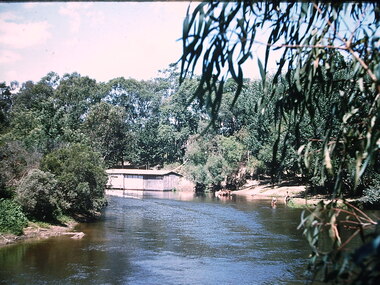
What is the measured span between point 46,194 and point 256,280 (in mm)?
12919

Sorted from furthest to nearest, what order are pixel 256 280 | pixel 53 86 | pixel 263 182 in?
pixel 53 86 → pixel 263 182 → pixel 256 280

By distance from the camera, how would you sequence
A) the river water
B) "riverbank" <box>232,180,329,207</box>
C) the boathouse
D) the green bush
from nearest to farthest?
the river water
the green bush
"riverbank" <box>232,180,329,207</box>
the boathouse

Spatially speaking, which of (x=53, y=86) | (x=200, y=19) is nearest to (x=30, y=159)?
(x=200, y=19)

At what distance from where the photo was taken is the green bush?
20.3 metres

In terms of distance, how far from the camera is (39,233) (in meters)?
21.5

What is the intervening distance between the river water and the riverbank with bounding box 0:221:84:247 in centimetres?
66

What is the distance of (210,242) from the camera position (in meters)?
21.9

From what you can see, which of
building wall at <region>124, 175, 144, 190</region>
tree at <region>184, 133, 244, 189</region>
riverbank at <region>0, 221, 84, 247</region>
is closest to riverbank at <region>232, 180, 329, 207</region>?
tree at <region>184, 133, 244, 189</region>

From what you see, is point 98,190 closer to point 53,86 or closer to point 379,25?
point 379,25

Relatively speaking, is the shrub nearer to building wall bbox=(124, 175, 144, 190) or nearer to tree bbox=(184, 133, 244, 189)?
tree bbox=(184, 133, 244, 189)

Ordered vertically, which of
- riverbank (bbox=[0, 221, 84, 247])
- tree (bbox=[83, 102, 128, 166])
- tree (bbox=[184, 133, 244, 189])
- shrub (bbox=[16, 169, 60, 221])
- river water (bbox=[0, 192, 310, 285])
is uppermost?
tree (bbox=[83, 102, 128, 166])

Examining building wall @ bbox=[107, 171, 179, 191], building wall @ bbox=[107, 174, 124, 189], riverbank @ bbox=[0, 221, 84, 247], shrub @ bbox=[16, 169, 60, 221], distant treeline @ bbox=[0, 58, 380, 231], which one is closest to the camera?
riverbank @ bbox=[0, 221, 84, 247]

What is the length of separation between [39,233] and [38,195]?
6.64 ft

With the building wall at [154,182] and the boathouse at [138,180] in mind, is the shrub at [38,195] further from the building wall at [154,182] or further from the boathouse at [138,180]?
the building wall at [154,182]
